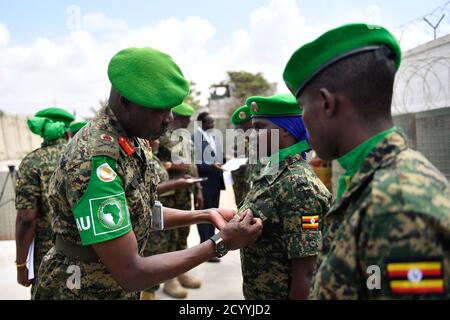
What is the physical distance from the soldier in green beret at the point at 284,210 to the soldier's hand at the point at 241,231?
14 centimetres

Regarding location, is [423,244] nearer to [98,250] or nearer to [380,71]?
[380,71]

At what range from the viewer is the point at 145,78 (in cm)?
177

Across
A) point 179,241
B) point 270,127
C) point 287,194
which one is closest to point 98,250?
point 287,194

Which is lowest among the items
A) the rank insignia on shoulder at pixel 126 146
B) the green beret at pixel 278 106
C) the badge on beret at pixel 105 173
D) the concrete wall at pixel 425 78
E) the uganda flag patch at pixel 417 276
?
the uganda flag patch at pixel 417 276

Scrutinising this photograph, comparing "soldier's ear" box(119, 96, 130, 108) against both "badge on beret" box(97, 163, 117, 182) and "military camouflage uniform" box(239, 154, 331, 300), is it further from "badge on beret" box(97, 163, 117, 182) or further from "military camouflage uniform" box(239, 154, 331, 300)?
"military camouflage uniform" box(239, 154, 331, 300)

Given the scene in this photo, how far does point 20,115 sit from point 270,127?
15184 mm

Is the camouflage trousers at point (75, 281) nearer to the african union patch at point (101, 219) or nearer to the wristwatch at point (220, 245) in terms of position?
the african union patch at point (101, 219)

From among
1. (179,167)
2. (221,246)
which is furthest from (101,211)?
(179,167)

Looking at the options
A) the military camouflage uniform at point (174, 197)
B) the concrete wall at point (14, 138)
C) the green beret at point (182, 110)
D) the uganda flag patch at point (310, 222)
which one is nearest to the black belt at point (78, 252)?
the uganda flag patch at point (310, 222)

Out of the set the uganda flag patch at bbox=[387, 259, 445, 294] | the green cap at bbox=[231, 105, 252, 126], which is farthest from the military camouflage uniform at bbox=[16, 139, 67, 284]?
the uganda flag patch at bbox=[387, 259, 445, 294]

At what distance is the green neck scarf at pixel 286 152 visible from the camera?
87.4 inches

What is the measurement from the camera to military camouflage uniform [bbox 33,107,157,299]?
67.9 inches

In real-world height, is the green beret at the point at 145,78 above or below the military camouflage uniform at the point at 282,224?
above

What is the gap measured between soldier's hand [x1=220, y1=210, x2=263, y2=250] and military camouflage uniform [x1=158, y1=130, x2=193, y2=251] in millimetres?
2967
